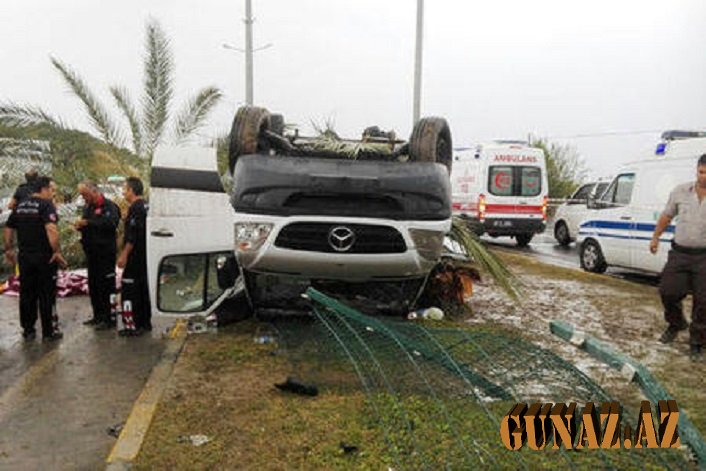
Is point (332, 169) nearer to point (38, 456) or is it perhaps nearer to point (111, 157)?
point (38, 456)

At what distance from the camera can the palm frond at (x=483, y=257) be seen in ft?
26.4

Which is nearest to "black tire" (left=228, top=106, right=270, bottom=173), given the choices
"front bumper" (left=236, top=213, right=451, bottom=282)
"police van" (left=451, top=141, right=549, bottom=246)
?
"front bumper" (left=236, top=213, right=451, bottom=282)

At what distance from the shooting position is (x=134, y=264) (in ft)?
23.7

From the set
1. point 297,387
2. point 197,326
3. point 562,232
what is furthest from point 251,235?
point 562,232

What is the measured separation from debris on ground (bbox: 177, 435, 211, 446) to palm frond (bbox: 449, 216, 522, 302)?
4626mm

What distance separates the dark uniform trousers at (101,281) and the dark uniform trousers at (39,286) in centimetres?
44

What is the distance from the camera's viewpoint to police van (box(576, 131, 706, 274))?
32.6 ft

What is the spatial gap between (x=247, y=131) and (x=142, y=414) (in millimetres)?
2839

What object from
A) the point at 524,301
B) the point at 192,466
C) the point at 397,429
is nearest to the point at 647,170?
the point at 524,301

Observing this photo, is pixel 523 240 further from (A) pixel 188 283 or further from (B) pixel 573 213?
(A) pixel 188 283

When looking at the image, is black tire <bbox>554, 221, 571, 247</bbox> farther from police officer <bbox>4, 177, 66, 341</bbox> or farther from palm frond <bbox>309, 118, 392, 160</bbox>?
police officer <bbox>4, 177, 66, 341</bbox>

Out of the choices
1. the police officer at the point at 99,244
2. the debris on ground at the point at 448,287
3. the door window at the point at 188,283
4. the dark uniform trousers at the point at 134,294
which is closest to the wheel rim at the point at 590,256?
the debris on ground at the point at 448,287

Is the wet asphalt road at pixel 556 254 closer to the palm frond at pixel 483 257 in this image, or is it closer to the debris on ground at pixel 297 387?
the palm frond at pixel 483 257

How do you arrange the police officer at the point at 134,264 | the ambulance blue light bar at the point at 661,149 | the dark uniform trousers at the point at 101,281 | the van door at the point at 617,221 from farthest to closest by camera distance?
the van door at the point at 617,221 → the ambulance blue light bar at the point at 661,149 → the dark uniform trousers at the point at 101,281 → the police officer at the point at 134,264
